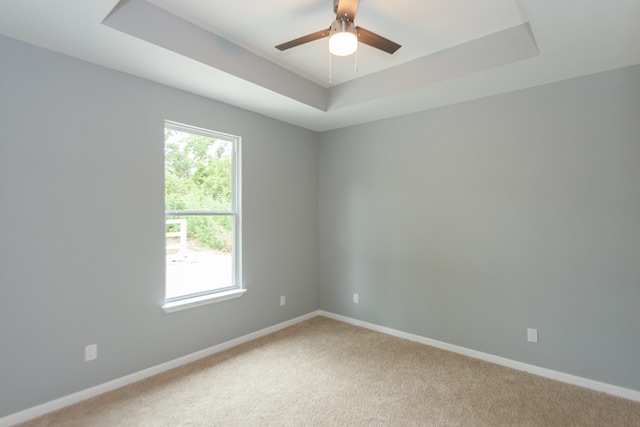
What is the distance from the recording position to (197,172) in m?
3.17

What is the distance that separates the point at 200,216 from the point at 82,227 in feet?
3.21

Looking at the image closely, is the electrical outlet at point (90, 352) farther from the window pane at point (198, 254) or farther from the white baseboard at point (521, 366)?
the white baseboard at point (521, 366)

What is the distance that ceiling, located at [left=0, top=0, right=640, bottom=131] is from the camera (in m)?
1.93

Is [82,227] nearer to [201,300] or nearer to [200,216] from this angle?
[200,216]

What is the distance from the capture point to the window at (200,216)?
296 centimetres

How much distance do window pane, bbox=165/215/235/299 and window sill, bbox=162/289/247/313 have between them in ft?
0.28

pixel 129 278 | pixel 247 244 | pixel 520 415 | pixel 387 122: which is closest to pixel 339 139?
pixel 387 122

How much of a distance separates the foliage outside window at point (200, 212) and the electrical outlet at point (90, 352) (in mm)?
634

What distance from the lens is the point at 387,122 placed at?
3732 millimetres

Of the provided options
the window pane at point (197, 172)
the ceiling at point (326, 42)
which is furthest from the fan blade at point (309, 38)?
the window pane at point (197, 172)

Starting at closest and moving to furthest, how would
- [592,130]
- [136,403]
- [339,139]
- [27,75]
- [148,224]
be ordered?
1. [27,75]
2. [136,403]
3. [592,130]
4. [148,224]
5. [339,139]

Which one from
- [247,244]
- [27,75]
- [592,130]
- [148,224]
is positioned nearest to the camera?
[27,75]

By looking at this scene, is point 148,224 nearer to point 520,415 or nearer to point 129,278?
point 129,278

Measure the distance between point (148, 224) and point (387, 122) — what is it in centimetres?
266
